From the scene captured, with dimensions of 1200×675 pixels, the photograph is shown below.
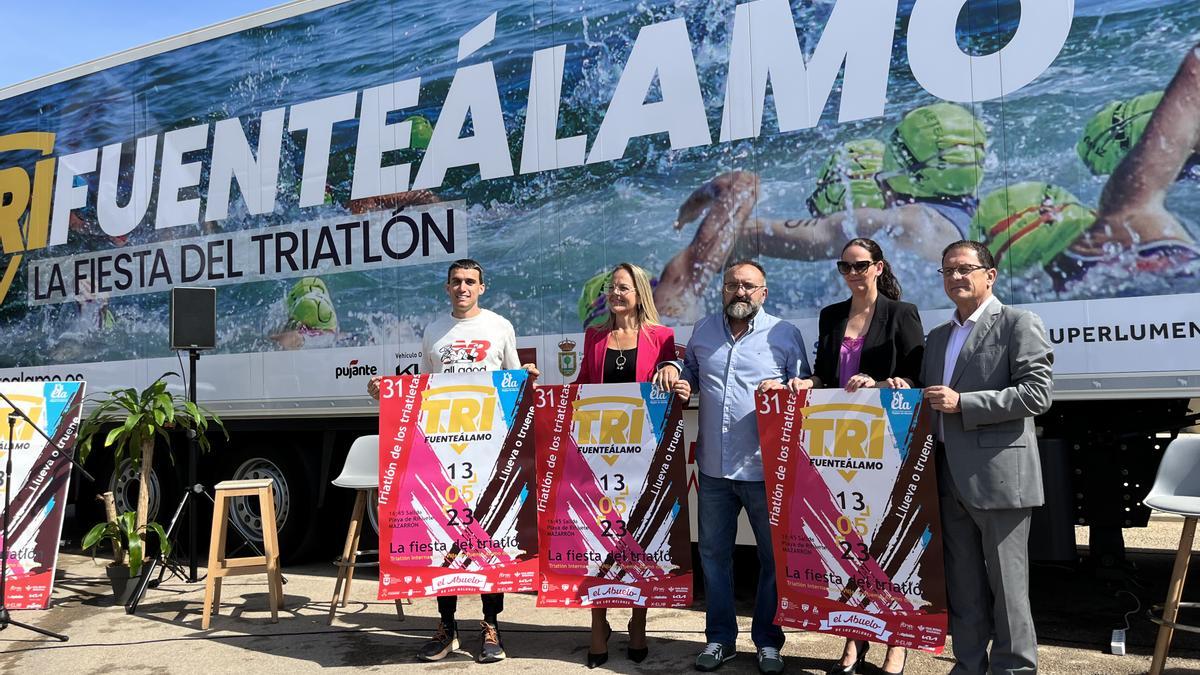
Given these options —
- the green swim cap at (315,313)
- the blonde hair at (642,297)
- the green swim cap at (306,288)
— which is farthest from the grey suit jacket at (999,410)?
the green swim cap at (306,288)

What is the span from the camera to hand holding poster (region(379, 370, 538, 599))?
14.7 feet

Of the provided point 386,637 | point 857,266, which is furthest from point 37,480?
point 857,266

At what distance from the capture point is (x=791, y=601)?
402cm

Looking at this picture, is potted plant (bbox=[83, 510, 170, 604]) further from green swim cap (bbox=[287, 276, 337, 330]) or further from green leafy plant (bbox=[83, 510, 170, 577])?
green swim cap (bbox=[287, 276, 337, 330])

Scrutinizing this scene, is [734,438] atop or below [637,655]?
atop

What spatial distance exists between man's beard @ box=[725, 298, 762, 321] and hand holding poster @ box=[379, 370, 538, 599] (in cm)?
104

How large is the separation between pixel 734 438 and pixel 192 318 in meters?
3.98

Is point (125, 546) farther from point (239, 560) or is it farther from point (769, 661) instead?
point (769, 661)

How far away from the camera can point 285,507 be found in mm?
6770

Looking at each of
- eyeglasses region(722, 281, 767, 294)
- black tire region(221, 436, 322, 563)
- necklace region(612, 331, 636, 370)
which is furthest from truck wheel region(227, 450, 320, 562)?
eyeglasses region(722, 281, 767, 294)

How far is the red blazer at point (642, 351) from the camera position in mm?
4367

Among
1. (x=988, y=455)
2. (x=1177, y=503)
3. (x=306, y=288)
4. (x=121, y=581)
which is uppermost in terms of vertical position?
(x=306, y=288)

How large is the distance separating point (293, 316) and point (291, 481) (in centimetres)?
111

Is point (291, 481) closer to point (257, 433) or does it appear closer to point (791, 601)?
point (257, 433)
